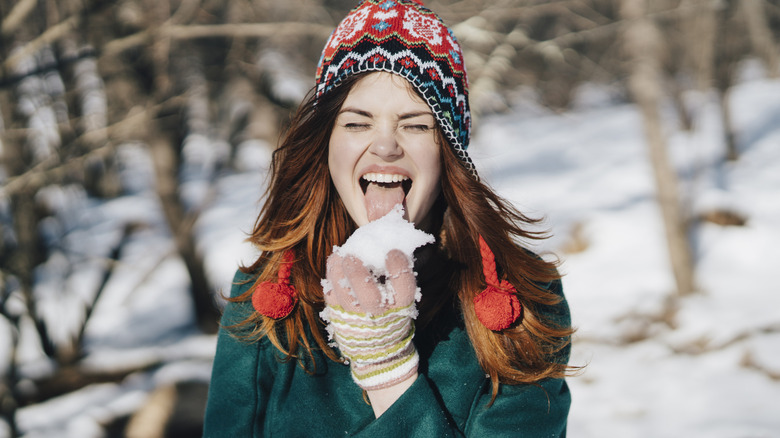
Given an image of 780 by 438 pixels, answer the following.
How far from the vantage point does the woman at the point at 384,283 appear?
1.41m

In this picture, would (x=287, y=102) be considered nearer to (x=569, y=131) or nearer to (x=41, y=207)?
(x=41, y=207)

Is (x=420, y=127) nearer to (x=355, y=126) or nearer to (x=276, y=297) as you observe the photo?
(x=355, y=126)

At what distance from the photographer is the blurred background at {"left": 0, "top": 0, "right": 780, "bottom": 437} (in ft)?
12.6

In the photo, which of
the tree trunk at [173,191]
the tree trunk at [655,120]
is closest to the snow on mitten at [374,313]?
the tree trunk at [655,120]

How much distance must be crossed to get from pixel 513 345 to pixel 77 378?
5273mm

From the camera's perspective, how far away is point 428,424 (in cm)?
133

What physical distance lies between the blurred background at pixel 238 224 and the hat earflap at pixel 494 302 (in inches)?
12.3

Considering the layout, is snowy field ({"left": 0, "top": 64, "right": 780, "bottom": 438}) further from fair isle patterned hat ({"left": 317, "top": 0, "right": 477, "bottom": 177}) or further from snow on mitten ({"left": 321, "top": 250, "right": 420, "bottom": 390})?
snow on mitten ({"left": 321, "top": 250, "right": 420, "bottom": 390})

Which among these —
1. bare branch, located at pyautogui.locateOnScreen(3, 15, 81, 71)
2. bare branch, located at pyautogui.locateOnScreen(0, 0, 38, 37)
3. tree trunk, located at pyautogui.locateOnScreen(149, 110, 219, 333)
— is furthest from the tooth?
tree trunk, located at pyautogui.locateOnScreen(149, 110, 219, 333)

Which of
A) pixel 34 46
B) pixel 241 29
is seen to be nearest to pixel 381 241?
pixel 34 46

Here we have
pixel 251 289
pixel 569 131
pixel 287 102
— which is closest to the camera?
pixel 251 289

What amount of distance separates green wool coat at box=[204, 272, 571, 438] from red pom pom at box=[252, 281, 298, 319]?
0.11 m

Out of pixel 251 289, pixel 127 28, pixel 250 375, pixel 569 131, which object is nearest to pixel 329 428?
pixel 250 375

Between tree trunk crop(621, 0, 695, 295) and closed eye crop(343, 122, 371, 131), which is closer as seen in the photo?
closed eye crop(343, 122, 371, 131)
